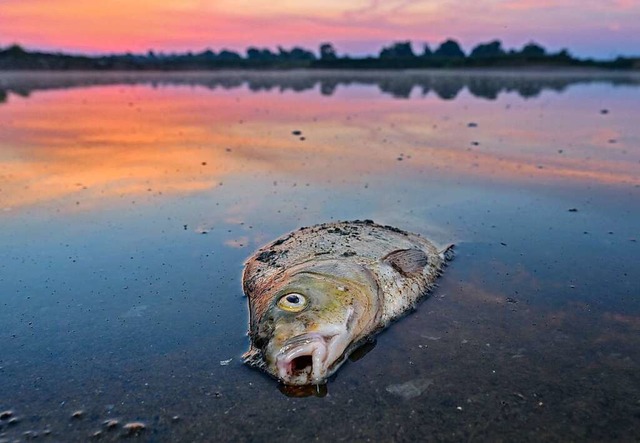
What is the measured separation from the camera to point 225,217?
786 centimetres

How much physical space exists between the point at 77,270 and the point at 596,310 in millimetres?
5745

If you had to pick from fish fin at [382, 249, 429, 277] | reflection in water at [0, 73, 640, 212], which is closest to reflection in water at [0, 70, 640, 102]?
reflection in water at [0, 73, 640, 212]

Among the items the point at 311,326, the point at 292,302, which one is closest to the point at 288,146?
the point at 292,302

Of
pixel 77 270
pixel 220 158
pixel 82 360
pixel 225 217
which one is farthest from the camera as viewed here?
pixel 220 158

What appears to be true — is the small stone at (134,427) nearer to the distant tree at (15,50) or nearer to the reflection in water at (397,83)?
the reflection in water at (397,83)

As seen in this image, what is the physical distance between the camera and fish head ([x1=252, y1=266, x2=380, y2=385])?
4.04m

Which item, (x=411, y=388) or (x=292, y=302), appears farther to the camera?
(x=292, y=302)

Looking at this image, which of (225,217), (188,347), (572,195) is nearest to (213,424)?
(188,347)

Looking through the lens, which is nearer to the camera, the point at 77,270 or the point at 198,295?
the point at 198,295

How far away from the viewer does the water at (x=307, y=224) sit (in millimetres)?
3762

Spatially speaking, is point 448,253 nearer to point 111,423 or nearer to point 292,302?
point 292,302

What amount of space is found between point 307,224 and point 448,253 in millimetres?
2135

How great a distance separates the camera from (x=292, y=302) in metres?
4.33

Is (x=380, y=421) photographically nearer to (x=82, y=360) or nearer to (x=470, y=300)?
(x=470, y=300)
